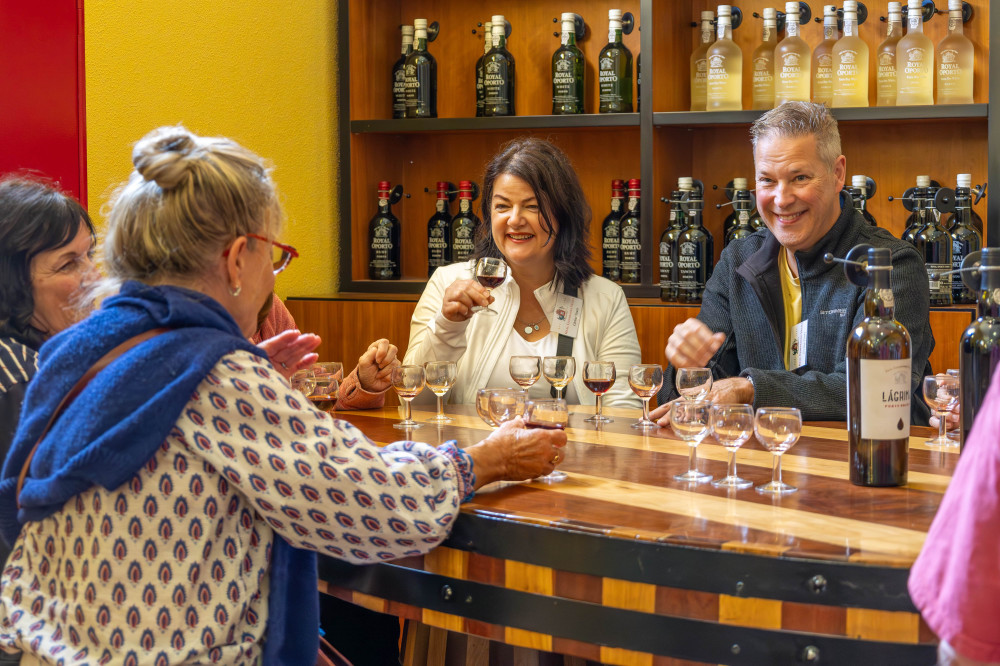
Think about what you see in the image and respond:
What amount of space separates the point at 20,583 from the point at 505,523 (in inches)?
23.7

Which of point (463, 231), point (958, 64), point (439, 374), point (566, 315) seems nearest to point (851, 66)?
point (958, 64)

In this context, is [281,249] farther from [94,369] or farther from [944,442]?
[944,442]

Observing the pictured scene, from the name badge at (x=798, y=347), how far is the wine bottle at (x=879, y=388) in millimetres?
1024

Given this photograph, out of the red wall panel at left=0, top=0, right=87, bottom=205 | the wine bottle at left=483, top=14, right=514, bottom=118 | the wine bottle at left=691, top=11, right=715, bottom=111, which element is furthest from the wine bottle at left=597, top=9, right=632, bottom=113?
the red wall panel at left=0, top=0, right=87, bottom=205

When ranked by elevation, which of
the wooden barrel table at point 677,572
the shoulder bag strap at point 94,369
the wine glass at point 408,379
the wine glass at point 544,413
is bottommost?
the wooden barrel table at point 677,572

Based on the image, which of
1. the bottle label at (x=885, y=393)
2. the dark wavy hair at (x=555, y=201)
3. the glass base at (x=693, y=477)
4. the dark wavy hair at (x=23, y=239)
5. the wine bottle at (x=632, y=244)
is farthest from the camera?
the wine bottle at (x=632, y=244)

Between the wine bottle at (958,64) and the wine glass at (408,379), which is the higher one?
the wine bottle at (958,64)

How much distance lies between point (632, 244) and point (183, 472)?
236 cm

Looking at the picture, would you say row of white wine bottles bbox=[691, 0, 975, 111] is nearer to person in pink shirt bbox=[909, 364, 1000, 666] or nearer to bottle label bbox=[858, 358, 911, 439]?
bottle label bbox=[858, 358, 911, 439]

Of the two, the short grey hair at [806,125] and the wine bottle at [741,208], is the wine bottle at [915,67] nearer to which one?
the wine bottle at [741,208]

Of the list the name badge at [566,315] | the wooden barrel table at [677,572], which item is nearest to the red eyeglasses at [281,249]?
the wooden barrel table at [677,572]

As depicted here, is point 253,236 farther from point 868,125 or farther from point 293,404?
point 868,125

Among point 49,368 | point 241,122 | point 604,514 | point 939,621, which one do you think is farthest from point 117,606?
point 241,122

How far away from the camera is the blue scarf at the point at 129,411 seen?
1.13 m
